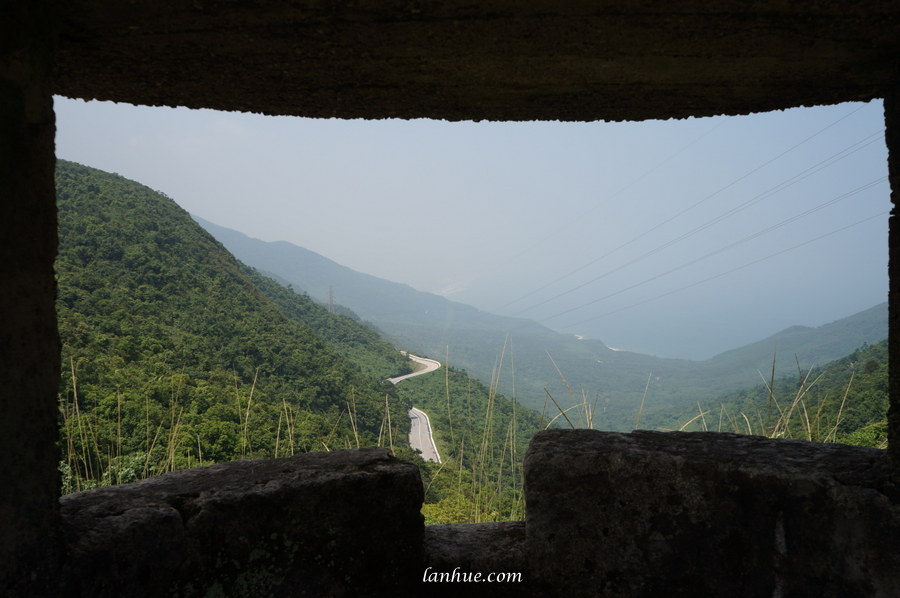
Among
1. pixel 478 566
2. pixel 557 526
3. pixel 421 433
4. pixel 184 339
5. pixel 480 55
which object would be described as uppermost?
pixel 480 55

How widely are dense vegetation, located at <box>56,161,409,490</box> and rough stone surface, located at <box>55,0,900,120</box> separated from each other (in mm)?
1596

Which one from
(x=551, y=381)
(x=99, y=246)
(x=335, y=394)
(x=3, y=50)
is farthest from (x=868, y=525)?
(x=551, y=381)

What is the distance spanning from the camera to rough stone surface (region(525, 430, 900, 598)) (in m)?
1.40

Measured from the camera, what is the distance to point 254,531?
54.2 inches

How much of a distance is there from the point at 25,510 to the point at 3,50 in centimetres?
92

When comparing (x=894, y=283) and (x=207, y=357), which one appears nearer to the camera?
(x=894, y=283)

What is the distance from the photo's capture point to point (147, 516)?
128cm

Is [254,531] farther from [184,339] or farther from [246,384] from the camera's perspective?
[184,339]

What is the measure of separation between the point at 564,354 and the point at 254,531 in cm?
8239

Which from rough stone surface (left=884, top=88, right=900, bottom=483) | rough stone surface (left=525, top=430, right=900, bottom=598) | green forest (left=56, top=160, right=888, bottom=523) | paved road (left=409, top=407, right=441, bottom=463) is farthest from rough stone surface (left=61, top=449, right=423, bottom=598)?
paved road (left=409, top=407, right=441, bottom=463)

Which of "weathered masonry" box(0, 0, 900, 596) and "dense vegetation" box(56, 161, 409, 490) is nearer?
"weathered masonry" box(0, 0, 900, 596)

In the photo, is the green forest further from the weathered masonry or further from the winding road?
the weathered masonry

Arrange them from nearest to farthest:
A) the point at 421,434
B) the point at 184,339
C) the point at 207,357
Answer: the point at 421,434, the point at 207,357, the point at 184,339

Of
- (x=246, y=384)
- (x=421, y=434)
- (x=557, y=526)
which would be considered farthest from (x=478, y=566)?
(x=246, y=384)
